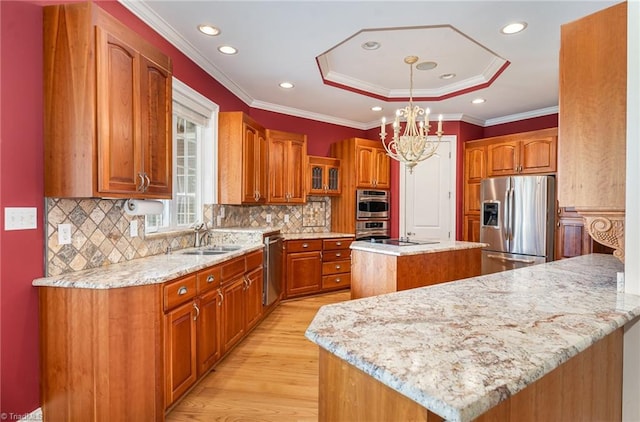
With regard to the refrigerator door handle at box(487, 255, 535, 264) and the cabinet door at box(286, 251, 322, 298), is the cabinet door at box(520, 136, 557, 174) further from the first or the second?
the cabinet door at box(286, 251, 322, 298)

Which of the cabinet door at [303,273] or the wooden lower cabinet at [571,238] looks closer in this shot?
the wooden lower cabinet at [571,238]

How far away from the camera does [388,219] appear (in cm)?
560

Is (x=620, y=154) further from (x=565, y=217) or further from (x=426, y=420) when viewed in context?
→ (x=565, y=217)

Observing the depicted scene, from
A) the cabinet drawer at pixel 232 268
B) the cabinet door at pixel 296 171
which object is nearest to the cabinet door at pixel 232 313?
the cabinet drawer at pixel 232 268

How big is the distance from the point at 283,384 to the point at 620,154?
2395mm

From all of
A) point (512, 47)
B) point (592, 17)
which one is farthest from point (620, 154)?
point (512, 47)

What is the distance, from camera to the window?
313 centimetres

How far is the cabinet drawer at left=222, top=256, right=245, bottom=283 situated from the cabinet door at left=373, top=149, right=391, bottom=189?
300 cm

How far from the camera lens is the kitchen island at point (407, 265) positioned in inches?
125

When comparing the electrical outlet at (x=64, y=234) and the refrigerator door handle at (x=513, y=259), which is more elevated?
the electrical outlet at (x=64, y=234)

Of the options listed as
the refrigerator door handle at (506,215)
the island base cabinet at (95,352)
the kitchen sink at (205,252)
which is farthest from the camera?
the refrigerator door handle at (506,215)

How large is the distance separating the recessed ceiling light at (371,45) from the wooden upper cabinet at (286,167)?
1.71m

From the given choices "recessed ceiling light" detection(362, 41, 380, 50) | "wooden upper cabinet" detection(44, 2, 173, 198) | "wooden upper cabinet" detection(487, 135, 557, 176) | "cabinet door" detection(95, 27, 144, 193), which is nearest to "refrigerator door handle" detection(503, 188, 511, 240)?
"wooden upper cabinet" detection(487, 135, 557, 176)

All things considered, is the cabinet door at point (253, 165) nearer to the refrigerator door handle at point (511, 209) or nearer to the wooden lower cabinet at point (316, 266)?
the wooden lower cabinet at point (316, 266)
